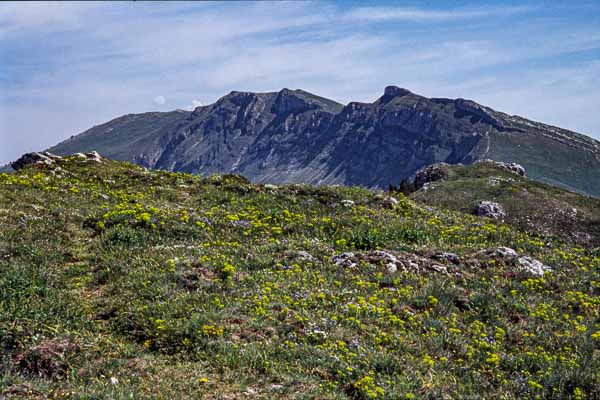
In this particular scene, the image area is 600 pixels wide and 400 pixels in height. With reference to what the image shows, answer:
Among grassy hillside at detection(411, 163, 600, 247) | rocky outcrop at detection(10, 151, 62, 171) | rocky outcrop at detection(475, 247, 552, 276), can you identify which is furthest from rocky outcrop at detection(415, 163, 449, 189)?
rocky outcrop at detection(475, 247, 552, 276)

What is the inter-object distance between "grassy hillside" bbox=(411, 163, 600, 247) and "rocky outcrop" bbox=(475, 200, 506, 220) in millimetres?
732

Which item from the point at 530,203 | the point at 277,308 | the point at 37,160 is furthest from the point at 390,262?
the point at 530,203

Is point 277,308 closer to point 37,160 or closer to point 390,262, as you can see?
point 390,262

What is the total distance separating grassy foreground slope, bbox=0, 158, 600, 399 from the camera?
873 centimetres

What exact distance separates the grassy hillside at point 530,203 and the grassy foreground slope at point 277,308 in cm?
3115

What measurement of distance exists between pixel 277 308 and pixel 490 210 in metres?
43.3

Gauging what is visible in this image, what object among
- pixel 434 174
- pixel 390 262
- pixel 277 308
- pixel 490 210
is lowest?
pixel 490 210

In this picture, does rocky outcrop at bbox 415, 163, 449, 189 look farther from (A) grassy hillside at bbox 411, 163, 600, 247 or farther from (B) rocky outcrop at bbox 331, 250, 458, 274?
(B) rocky outcrop at bbox 331, 250, 458, 274

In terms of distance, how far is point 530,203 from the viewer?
52.2 m

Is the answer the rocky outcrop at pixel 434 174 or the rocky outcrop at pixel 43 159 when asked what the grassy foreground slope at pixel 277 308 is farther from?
the rocky outcrop at pixel 434 174

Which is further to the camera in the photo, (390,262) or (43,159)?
(43,159)

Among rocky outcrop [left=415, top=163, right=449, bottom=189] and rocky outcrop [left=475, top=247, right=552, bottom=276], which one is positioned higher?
rocky outcrop [left=415, top=163, right=449, bottom=189]

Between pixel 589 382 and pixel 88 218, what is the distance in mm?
15660

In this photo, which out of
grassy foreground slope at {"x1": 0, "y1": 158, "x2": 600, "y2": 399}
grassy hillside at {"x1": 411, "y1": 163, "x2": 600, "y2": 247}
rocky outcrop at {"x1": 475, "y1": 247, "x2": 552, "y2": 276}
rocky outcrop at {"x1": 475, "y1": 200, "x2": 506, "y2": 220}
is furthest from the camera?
rocky outcrop at {"x1": 475, "y1": 200, "x2": 506, "y2": 220}
